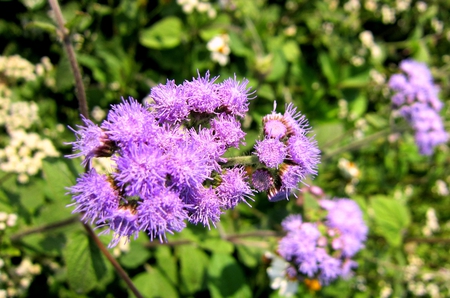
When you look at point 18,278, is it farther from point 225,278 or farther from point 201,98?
point 201,98

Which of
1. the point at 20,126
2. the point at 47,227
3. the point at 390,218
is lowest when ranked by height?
the point at 47,227

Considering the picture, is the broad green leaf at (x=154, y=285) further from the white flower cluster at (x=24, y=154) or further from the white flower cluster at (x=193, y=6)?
the white flower cluster at (x=193, y=6)

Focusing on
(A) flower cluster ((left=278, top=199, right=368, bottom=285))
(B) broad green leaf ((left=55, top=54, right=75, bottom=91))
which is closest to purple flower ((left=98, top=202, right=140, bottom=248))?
(A) flower cluster ((left=278, top=199, right=368, bottom=285))

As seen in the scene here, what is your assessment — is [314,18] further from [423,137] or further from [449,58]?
[449,58]

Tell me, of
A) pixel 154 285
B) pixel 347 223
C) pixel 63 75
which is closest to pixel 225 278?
pixel 154 285

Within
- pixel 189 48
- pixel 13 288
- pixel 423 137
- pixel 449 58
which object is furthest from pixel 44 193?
pixel 449 58

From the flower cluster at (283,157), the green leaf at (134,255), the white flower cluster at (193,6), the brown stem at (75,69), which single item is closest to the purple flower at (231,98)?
the flower cluster at (283,157)

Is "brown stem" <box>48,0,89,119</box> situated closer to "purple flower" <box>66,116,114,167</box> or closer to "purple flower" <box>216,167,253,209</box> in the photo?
"purple flower" <box>66,116,114,167</box>

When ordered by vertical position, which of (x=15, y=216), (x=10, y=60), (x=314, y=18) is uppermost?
(x=314, y=18)
